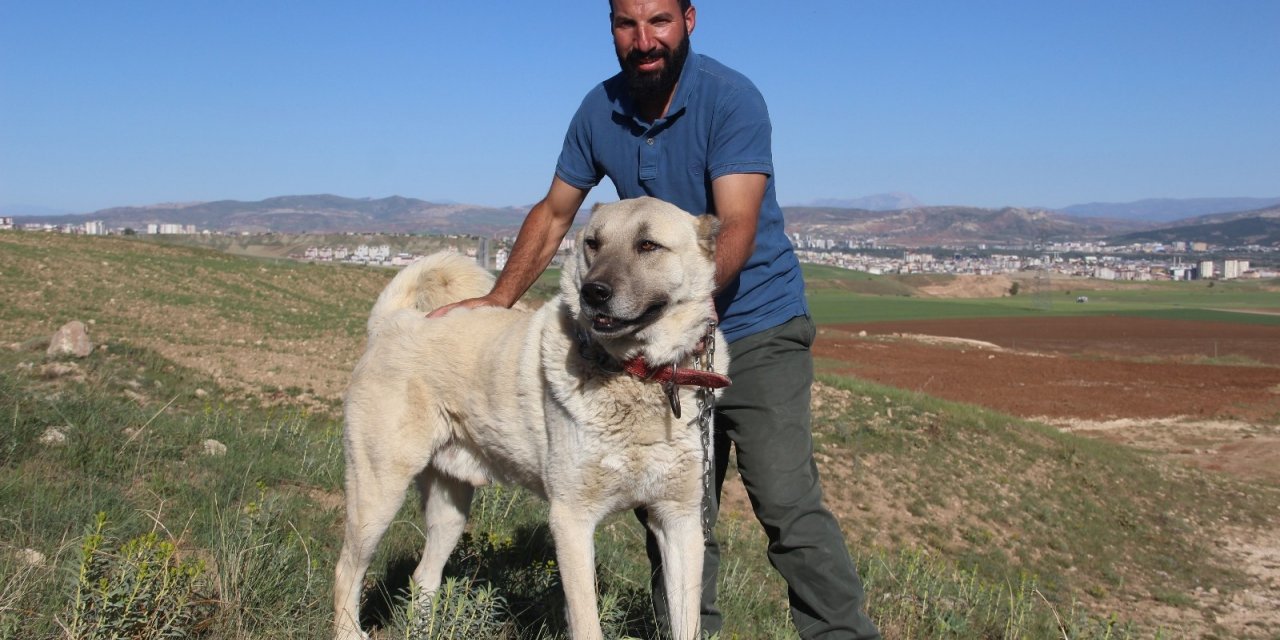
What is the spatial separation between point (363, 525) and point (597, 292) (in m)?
1.60

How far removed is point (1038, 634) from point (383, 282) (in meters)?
25.6

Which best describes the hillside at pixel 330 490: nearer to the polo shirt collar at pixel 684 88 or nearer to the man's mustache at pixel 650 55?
the polo shirt collar at pixel 684 88

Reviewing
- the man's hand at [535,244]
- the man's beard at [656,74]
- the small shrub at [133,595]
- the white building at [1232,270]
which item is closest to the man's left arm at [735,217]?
the man's beard at [656,74]

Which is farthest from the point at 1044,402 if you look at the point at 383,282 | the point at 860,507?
the point at 383,282

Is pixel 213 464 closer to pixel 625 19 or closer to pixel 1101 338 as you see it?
pixel 625 19

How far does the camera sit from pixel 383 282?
1171 inches

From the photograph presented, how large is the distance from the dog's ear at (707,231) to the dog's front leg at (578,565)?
3.48ft

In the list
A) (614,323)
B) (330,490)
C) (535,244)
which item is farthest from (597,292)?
(330,490)

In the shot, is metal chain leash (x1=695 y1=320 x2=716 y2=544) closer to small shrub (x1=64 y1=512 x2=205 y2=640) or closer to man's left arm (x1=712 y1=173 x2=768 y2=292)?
man's left arm (x1=712 y1=173 x2=768 y2=292)

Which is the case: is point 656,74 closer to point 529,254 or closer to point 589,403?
point 529,254

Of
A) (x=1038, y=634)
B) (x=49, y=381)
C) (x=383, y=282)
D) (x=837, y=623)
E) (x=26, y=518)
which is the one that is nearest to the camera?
(x=837, y=623)

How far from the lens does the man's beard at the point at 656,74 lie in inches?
144

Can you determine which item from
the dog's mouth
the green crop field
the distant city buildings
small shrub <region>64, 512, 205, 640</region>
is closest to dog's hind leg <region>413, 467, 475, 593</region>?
small shrub <region>64, 512, 205, 640</region>

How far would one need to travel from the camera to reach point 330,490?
5867 mm
